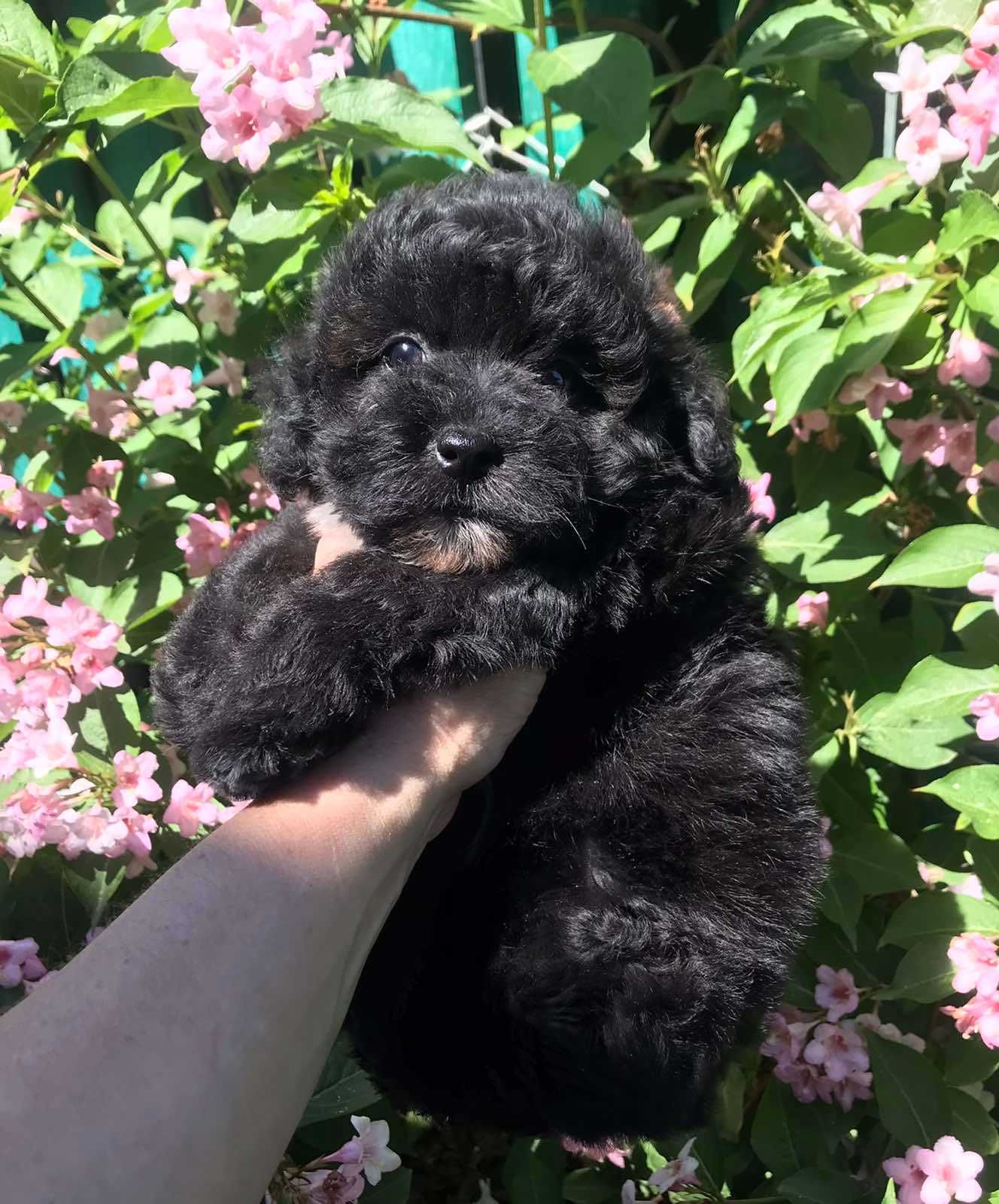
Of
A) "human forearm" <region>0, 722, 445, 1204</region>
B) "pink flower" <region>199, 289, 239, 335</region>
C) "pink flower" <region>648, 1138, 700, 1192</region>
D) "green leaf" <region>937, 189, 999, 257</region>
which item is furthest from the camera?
"pink flower" <region>199, 289, 239, 335</region>

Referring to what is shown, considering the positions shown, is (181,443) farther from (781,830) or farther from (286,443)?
(781,830)

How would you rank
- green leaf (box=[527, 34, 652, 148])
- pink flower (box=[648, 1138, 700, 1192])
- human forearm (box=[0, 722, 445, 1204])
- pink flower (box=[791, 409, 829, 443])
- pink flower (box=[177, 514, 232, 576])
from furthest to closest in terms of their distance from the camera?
pink flower (box=[177, 514, 232, 576]) → pink flower (box=[791, 409, 829, 443]) → pink flower (box=[648, 1138, 700, 1192]) → green leaf (box=[527, 34, 652, 148]) → human forearm (box=[0, 722, 445, 1204])

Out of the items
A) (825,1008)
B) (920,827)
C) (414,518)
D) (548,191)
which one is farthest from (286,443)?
(920,827)

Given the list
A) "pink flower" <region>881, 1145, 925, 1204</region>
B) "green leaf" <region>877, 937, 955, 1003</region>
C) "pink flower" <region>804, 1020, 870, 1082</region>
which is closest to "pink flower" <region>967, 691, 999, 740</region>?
"green leaf" <region>877, 937, 955, 1003</region>

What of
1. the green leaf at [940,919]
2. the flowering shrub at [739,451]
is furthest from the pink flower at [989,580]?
the green leaf at [940,919]

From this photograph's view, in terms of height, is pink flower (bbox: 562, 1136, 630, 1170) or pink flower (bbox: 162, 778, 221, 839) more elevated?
pink flower (bbox: 162, 778, 221, 839)

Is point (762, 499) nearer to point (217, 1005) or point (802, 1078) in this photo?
point (802, 1078)

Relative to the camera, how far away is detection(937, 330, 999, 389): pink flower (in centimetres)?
178

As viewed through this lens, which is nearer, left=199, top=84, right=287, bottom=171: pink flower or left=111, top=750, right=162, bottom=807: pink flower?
left=199, top=84, right=287, bottom=171: pink flower

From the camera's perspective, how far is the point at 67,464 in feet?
7.55

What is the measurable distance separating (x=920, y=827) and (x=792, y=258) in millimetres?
1379

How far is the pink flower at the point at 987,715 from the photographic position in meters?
1.73

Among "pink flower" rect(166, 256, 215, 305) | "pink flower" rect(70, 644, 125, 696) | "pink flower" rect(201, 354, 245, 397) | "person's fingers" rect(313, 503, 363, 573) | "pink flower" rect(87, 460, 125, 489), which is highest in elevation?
"pink flower" rect(166, 256, 215, 305)

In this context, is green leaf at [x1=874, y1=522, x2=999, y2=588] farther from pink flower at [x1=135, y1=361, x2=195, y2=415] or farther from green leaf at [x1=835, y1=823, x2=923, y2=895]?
pink flower at [x1=135, y1=361, x2=195, y2=415]
